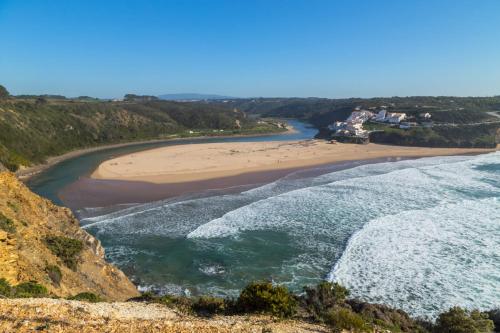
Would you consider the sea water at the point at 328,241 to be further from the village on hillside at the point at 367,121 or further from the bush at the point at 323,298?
the village on hillside at the point at 367,121

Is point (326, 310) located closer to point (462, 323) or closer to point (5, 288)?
point (462, 323)

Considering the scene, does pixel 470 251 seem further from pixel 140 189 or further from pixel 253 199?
pixel 140 189

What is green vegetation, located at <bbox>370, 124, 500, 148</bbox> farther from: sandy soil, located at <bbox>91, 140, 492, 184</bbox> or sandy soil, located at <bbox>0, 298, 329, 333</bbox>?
sandy soil, located at <bbox>0, 298, 329, 333</bbox>

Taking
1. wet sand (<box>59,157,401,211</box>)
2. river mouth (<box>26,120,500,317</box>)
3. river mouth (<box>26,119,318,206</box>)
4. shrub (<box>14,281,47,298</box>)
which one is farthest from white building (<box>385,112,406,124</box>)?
shrub (<box>14,281,47,298</box>)

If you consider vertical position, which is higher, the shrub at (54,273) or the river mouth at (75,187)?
the shrub at (54,273)

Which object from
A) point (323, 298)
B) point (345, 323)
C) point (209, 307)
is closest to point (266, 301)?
point (209, 307)

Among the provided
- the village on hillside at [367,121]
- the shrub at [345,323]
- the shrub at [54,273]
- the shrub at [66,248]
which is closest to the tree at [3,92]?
the village on hillside at [367,121]
